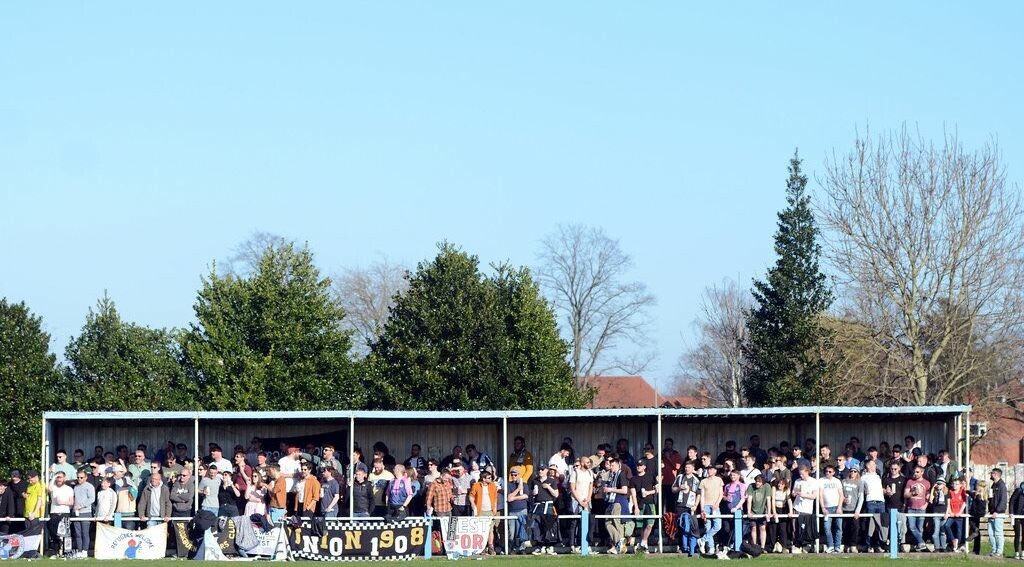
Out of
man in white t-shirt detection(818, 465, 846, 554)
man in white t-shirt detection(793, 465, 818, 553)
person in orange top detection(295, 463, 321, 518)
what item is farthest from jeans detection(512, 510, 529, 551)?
man in white t-shirt detection(818, 465, 846, 554)

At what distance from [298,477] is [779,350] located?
24295 mm

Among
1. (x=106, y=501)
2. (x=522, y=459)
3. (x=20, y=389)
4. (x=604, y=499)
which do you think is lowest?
(x=604, y=499)

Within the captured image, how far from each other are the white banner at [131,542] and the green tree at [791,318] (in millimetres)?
24726

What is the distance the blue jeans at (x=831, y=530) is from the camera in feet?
79.6

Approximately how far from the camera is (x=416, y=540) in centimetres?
2358

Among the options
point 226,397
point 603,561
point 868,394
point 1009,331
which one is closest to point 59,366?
point 226,397

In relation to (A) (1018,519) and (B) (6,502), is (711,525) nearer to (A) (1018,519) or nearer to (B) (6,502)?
(A) (1018,519)

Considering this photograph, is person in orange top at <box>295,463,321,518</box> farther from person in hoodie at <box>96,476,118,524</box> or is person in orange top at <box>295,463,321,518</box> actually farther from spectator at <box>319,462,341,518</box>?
person in hoodie at <box>96,476,118,524</box>

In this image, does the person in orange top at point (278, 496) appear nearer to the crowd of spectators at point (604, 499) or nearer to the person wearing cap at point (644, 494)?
the crowd of spectators at point (604, 499)

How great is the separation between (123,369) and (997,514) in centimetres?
2345

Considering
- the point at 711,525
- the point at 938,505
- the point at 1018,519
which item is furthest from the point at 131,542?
the point at 1018,519

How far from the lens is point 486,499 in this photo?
24219 mm

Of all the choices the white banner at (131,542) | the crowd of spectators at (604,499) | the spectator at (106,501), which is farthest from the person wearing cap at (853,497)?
the white banner at (131,542)

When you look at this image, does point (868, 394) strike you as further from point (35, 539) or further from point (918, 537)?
point (35, 539)
